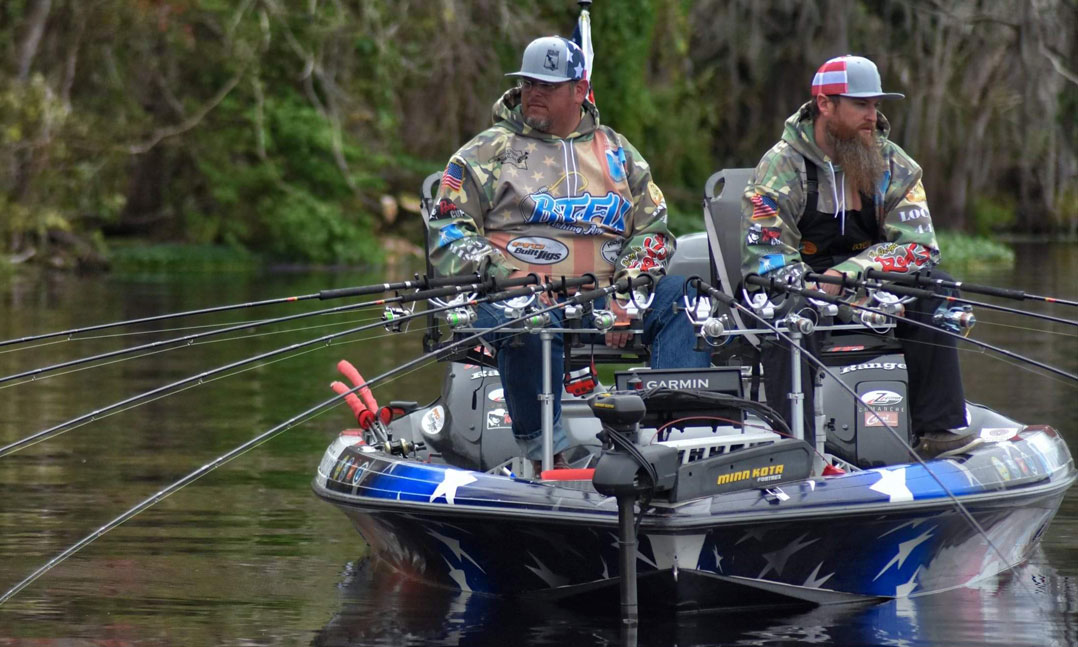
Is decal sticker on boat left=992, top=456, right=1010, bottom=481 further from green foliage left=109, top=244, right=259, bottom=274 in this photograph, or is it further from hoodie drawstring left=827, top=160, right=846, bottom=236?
green foliage left=109, top=244, right=259, bottom=274

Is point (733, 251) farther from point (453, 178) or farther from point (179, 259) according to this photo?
point (179, 259)

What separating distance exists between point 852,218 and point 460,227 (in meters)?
1.66

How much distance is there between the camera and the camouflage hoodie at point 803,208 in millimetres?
7855

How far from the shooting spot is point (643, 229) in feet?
26.6

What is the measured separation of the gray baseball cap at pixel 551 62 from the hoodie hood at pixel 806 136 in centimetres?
94

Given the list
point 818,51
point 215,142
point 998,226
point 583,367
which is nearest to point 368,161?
point 215,142

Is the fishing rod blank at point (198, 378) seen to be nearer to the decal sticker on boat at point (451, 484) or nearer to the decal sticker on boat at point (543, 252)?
the decal sticker on boat at point (451, 484)

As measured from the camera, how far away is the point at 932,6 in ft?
105

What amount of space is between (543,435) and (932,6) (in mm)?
26063

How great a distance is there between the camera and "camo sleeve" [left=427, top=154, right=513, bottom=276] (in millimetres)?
7809

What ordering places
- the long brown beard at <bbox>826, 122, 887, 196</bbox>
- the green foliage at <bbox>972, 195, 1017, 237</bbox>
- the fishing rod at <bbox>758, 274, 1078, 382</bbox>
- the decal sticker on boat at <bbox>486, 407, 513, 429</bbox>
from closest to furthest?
the fishing rod at <bbox>758, 274, 1078, 382</bbox>
the long brown beard at <bbox>826, 122, 887, 196</bbox>
the decal sticker on boat at <bbox>486, 407, 513, 429</bbox>
the green foliage at <bbox>972, 195, 1017, 237</bbox>

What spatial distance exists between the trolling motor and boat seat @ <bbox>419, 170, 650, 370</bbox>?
1571mm

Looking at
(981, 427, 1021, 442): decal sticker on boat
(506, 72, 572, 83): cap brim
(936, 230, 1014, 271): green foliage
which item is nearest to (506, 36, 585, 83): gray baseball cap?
(506, 72, 572, 83): cap brim

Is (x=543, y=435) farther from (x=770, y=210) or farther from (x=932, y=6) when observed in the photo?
(x=932, y=6)
